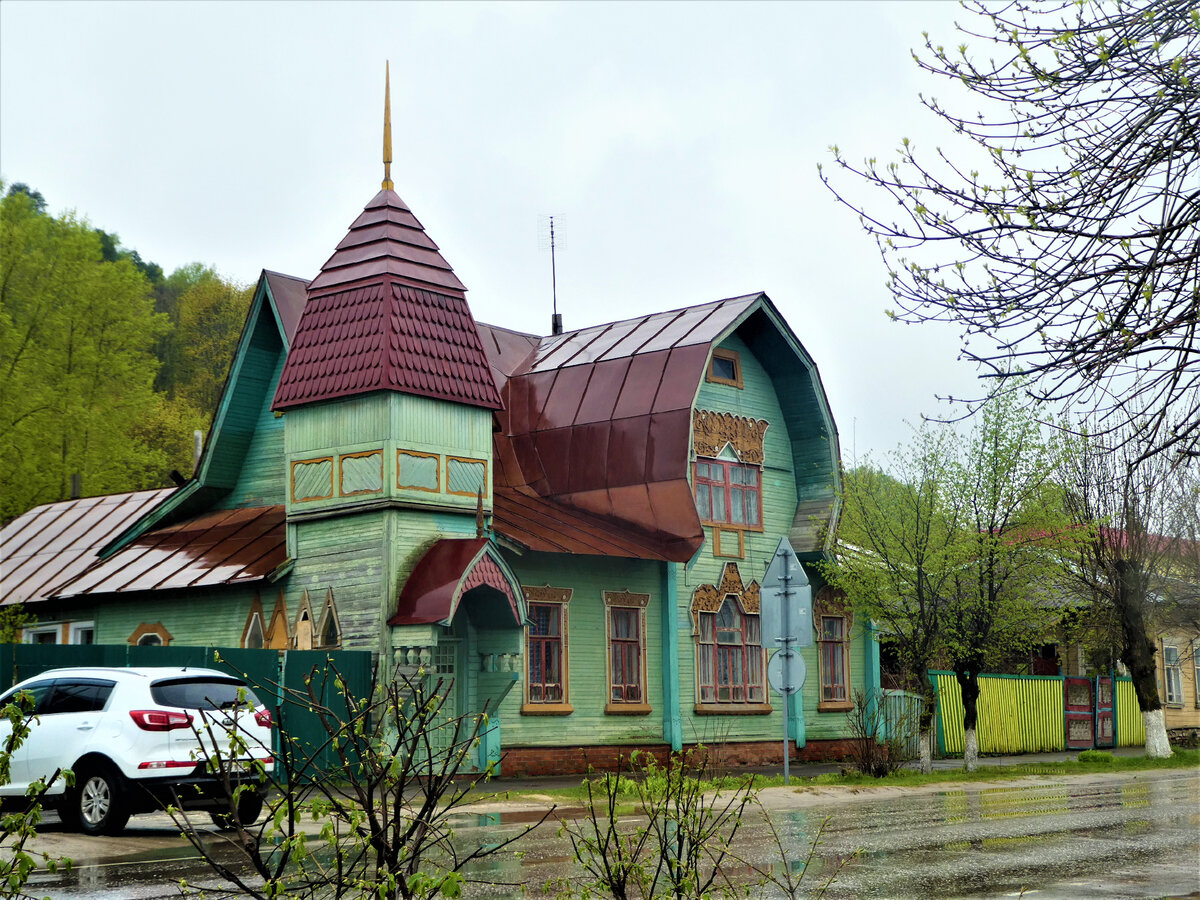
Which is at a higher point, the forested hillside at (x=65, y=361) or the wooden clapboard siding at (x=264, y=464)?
the forested hillside at (x=65, y=361)

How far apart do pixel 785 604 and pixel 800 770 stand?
859cm

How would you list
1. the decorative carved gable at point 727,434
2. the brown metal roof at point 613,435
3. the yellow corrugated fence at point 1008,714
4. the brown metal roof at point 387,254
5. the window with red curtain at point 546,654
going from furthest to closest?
the yellow corrugated fence at point 1008,714 < the decorative carved gable at point 727,434 < the brown metal roof at point 613,435 < the window with red curtain at point 546,654 < the brown metal roof at point 387,254

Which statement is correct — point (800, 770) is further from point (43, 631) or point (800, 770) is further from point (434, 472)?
point (43, 631)

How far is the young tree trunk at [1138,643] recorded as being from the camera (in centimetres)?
3241

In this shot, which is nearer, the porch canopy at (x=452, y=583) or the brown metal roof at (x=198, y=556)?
the porch canopy at (x=452, y=583)

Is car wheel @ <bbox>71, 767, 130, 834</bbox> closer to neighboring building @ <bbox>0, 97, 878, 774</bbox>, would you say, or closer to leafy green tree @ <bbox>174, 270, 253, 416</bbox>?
neighboring building @ <bbox>0, 97, 878, 774</bbox>

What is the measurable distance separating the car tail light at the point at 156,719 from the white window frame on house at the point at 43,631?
44.2 feet

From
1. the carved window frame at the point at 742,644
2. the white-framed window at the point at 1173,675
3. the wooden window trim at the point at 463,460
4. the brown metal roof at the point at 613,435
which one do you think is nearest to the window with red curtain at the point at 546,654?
the brown metal roof at the point at 613,435

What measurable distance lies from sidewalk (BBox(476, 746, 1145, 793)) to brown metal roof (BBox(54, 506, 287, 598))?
523 centimetres

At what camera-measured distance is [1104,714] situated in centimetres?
4072

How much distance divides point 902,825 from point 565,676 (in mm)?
11172

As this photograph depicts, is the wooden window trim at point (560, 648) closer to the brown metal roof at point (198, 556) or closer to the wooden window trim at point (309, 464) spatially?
the wooden window trim at point (309, 464)

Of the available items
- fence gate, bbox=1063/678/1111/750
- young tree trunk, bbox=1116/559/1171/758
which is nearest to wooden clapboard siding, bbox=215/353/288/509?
young tree trunk, bbox=1116/559/1171/758

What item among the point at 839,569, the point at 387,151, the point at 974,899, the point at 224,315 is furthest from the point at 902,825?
the point at 224,315
